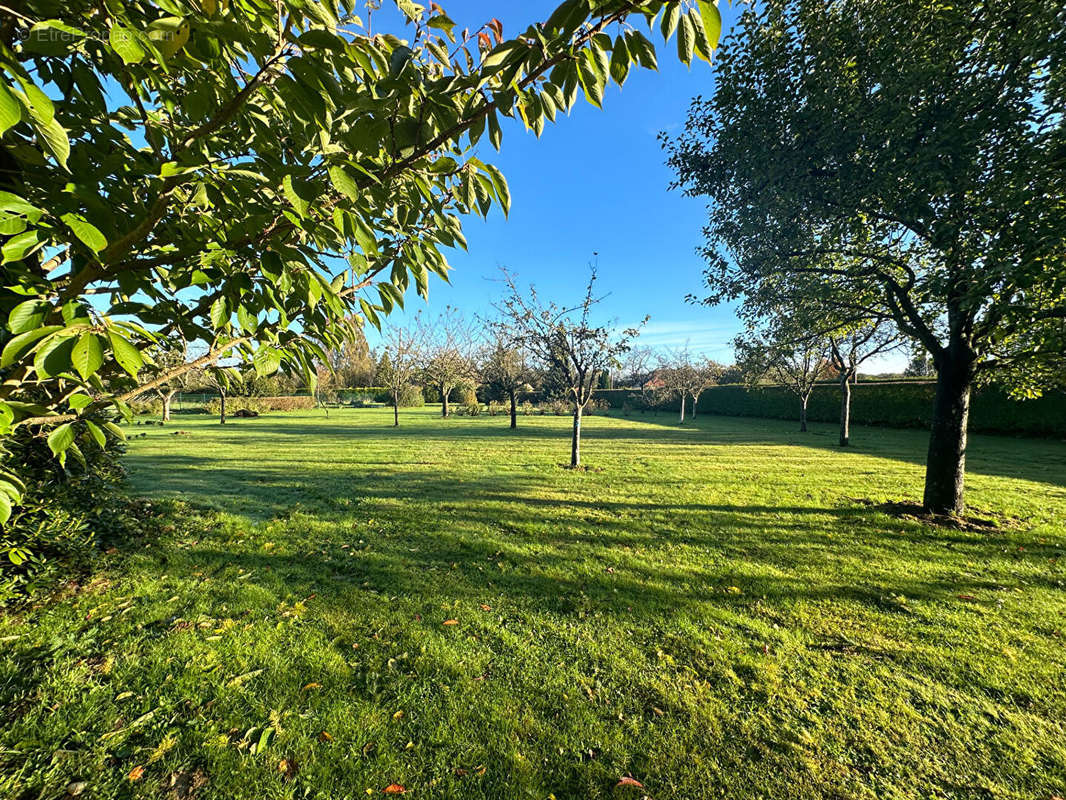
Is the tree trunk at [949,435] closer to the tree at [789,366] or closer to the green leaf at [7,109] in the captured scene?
the tree at [789,366]

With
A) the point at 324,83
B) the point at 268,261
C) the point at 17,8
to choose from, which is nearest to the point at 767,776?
the point at 268,261

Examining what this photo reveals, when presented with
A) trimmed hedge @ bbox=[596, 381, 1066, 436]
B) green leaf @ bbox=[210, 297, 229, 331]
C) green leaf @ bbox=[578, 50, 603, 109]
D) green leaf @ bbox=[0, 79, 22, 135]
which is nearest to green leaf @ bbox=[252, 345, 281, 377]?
green leaf @ bbox=[210, 297, 229, 331]

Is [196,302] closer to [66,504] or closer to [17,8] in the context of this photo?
[17,8]

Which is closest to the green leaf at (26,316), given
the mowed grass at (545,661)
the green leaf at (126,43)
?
the green leaf at (126,43)

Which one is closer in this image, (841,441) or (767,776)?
(767,776)

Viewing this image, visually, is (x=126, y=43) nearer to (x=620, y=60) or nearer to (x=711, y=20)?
(x=620, y=60)

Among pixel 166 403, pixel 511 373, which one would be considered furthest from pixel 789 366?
pixel 166 403

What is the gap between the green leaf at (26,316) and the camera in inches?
42.3

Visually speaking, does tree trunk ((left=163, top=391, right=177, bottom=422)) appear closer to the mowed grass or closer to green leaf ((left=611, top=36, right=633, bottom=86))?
the mowed grass

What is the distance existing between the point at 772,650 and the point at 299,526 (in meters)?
5.92

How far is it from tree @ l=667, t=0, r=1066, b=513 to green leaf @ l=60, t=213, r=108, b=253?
22.6 ft

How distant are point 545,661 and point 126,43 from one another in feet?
12.1

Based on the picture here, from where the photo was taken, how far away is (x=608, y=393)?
1641 inches

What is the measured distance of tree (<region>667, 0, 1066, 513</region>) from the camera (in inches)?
168
